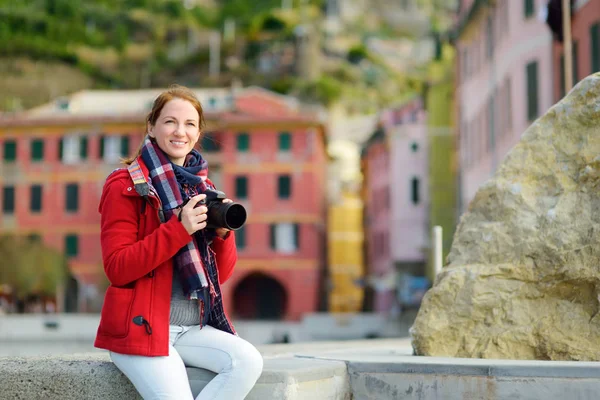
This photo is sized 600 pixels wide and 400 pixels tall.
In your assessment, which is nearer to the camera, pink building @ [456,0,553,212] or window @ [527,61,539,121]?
window @ [527,61,539,121]

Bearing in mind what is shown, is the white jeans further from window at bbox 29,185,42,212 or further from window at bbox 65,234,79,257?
window at bbox 29,185,42,212

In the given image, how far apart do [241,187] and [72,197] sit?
731cm

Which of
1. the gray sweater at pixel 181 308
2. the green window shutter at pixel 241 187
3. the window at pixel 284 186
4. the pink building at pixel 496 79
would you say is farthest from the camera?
the green window shutter at pixel 241 187

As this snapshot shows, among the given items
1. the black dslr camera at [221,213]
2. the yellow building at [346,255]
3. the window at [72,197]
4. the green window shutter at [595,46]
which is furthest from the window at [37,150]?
the black dslr camera at [221,213]

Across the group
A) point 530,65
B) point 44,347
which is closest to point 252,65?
point 44,347

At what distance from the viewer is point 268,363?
4.35m

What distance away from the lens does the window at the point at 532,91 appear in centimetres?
2158

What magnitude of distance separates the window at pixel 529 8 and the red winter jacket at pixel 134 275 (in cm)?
1993

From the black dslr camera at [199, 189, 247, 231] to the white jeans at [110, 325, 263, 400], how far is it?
459 millimetres

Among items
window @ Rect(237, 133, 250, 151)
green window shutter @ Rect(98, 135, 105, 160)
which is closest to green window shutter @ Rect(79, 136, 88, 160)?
green window shutter @ Rect(98, 135, 105, 160)

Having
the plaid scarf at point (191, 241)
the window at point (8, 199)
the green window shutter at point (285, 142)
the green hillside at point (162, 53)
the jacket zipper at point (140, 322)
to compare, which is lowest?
the jacket zipper at point (140, 322)

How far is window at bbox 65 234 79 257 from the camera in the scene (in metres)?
39.9

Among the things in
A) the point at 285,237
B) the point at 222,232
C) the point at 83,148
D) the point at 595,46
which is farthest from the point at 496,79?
the point at 222,232

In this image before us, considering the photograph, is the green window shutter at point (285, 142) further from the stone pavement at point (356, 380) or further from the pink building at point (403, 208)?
the stone pavement at point (356, 380)
